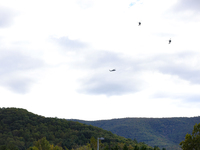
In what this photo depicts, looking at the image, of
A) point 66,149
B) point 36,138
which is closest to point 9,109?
point 36,138

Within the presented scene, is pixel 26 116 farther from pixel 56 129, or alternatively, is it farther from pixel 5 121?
pixel 56 129

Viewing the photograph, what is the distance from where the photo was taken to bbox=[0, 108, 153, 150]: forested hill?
13425cm

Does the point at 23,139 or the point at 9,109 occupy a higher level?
the point at 9,109

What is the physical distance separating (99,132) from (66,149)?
33.4m

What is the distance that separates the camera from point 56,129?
158375mm

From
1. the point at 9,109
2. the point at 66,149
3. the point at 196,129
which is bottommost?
the point at 66,149

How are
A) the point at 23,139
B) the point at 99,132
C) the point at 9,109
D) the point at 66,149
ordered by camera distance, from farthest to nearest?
1. the point at 9,109
2. the point at 99,132
3. the point at 23,139
4. the point at 66,149

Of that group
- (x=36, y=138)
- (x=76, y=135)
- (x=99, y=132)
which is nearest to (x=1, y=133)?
(x=36, y=138)

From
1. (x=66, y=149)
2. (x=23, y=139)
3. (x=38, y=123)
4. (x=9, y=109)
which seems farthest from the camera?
(x=9, y=109)

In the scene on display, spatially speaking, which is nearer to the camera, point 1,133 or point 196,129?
point 196,129

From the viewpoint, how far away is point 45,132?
152 metres

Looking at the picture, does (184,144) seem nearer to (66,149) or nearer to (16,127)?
(66,149)

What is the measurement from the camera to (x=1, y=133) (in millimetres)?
149500

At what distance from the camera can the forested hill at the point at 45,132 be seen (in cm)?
13425
